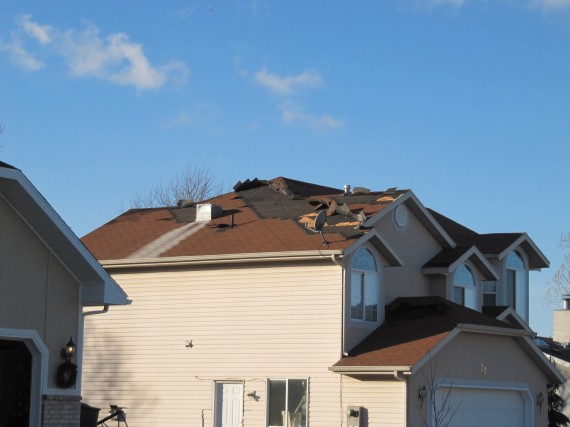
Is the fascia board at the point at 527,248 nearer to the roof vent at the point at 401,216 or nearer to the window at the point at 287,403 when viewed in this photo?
the roof vent at the point at 401,216

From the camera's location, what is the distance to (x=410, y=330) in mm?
26547

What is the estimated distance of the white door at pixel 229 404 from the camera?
1083 inches

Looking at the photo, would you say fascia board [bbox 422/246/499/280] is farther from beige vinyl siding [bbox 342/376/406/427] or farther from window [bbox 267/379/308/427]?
window [bbox 267/379/308/427]

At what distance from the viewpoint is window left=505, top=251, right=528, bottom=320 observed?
34312mm

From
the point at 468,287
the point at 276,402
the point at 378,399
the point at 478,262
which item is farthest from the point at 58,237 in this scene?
the point at 478,262

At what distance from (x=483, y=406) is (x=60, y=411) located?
13035mm

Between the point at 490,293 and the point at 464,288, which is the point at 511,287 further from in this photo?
the point at 464,288

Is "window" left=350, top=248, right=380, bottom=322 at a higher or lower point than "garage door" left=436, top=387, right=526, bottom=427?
higher

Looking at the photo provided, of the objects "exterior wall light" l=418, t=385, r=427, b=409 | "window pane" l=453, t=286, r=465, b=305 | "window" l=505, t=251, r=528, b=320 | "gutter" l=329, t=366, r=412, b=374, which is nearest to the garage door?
"exterior wall light" l=418, t=385, r=427, b=409

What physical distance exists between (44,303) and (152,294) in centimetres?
1095

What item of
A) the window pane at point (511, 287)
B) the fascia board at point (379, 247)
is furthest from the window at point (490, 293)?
the fascia board at point (379, 247)

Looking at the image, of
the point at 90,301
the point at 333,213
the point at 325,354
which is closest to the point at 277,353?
the point at 325,354

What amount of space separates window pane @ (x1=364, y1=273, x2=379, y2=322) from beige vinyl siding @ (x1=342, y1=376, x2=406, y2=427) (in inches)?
85.6

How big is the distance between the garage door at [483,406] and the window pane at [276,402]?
389 centimetres
